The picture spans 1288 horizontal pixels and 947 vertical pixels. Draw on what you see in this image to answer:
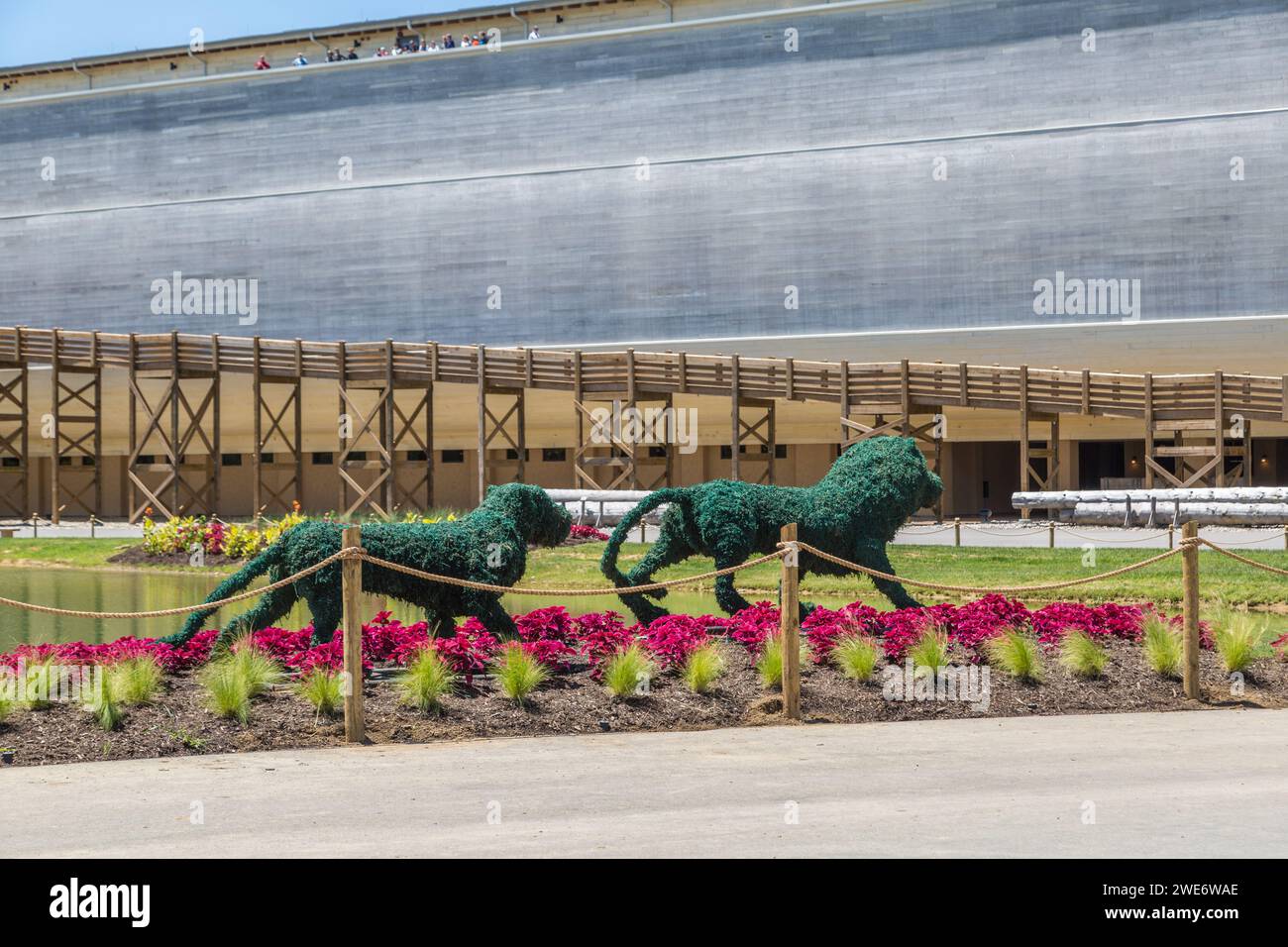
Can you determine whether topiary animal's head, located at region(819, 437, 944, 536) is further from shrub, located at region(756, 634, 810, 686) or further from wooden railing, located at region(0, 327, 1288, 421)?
wooden railing, located at region(0, 327, 1288, 421)

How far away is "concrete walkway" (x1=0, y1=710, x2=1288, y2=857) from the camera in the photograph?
652cm

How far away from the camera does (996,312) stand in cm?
3722

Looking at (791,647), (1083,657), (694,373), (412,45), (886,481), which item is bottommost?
(1083,657)

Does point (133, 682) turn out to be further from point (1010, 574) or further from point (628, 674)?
point (1010, 574)

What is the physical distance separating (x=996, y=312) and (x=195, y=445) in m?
25.0

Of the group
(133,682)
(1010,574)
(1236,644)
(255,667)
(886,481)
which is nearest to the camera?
(133,682)

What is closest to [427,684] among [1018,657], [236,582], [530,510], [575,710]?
[575,710]

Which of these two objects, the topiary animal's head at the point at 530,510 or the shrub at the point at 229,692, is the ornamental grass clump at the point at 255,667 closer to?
the shrub at the point at 229,692

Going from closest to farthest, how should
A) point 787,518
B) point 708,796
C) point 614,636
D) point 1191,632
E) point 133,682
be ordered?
point 708,796 < point 133,682 < point 1191,632 < point 614,636 < point 787,518

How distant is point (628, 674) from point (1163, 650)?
411 centimetres

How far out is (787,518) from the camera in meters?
13.8

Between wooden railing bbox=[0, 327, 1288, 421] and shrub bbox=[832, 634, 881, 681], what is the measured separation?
65.8ft

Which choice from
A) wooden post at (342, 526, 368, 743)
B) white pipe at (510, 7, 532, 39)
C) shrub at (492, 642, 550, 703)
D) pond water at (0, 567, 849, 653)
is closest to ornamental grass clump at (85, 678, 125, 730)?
wooden post at (342, 526, 368, 743)

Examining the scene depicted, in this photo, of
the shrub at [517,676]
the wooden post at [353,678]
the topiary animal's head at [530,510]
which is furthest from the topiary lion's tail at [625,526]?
the wooden post at [353,678]
